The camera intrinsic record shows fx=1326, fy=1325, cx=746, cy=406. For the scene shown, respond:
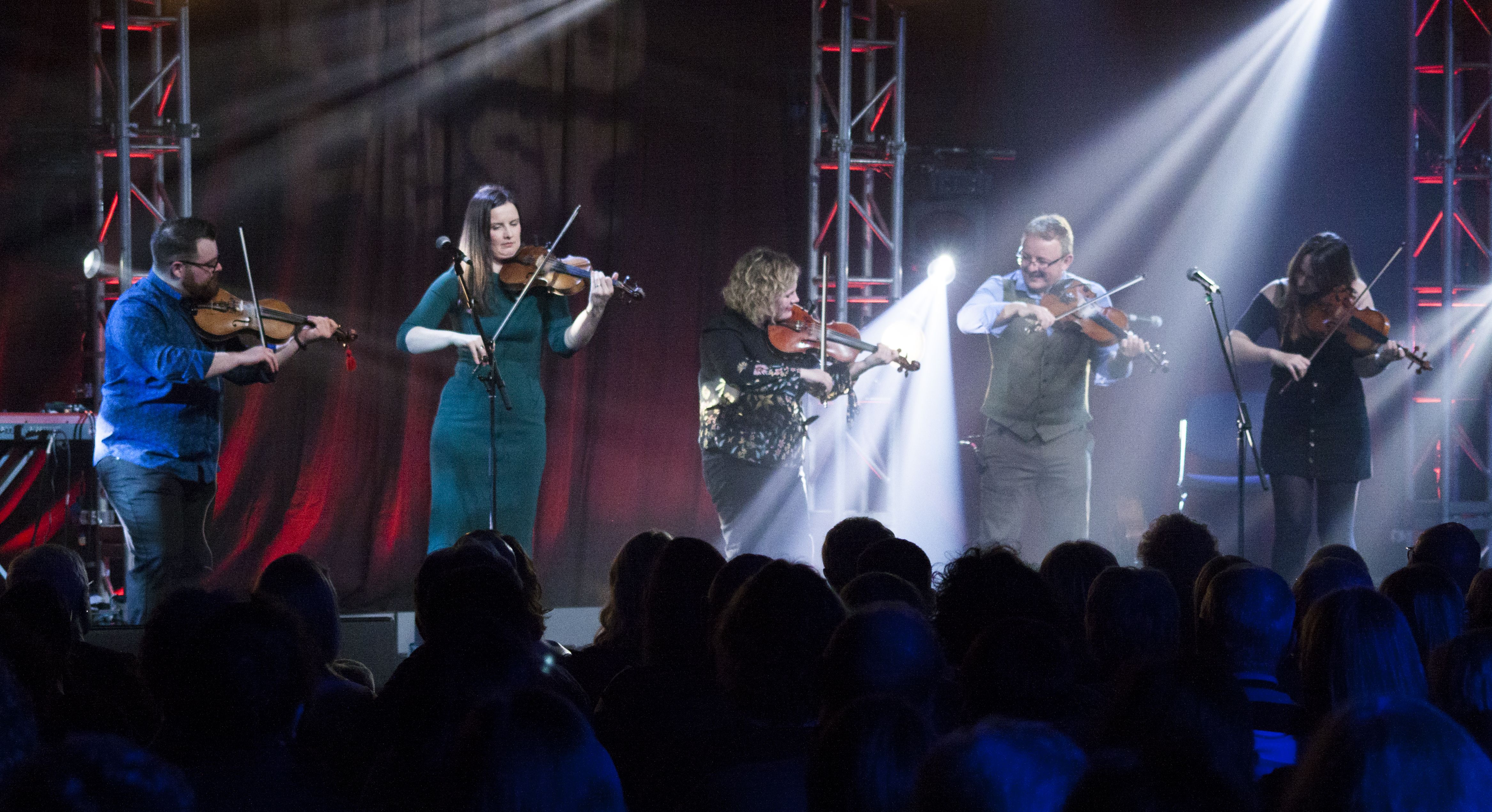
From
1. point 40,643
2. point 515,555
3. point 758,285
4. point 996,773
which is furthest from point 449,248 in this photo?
point 996,773

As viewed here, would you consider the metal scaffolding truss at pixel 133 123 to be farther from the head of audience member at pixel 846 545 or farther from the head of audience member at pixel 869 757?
the head of audience member at pixel 869 757

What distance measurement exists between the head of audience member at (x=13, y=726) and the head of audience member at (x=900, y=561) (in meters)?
2.06

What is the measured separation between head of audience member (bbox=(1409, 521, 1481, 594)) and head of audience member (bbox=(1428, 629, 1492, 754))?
1739mm

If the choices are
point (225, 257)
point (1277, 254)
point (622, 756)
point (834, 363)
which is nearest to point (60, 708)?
point (622, 756)

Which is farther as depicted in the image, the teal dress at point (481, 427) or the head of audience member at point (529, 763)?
the teal dress at point (481, 427)

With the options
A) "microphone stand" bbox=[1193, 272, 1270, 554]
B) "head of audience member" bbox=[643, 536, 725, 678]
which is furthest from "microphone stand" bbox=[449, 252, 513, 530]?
"microphone stand" bbox=[1193, 272, 1270, 554]

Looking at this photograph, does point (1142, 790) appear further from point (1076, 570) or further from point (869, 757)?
point (1076, 570)

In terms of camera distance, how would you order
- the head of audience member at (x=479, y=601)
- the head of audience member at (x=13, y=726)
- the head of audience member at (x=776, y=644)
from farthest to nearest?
the head of audience member at (x=479, y=601), the head of audience member at (x=776, y=644), the head of audience member at (x=13, y=726)

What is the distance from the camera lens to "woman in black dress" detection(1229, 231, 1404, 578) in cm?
560

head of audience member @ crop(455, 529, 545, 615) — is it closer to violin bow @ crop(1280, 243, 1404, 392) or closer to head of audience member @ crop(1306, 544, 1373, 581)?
head of audience member @ crop(1306, 544, 1373, 581)

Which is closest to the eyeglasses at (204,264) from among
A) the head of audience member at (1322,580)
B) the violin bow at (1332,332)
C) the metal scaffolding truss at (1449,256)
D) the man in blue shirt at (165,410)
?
the man in blue shirt at (165,410)

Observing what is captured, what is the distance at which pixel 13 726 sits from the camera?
1599mm

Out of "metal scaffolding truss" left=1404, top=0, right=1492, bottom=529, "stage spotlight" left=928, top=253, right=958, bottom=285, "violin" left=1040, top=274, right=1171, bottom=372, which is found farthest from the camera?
"stage spotlight" left=928, top=253, right=958, bottom=285

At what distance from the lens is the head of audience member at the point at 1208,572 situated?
10.4ft
